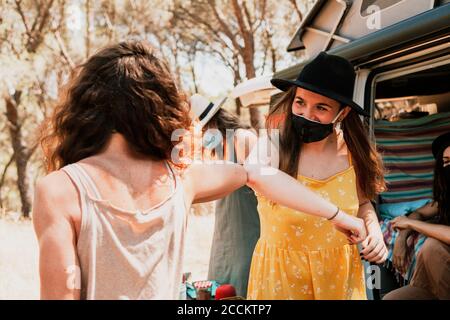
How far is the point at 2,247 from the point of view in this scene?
811cm

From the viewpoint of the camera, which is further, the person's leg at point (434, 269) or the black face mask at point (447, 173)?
the black face mask at point (447, 173)

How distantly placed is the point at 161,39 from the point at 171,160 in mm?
18351

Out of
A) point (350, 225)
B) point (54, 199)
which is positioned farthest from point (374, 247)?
point (54, 199)

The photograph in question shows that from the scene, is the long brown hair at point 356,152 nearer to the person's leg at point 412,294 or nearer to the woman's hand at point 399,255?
the person's leg at point 412,294

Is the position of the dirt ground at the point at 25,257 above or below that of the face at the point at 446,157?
below

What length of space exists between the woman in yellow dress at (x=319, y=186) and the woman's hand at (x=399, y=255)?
5.37 feet

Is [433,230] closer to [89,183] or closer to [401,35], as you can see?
[401,35]

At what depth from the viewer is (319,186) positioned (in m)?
2.32

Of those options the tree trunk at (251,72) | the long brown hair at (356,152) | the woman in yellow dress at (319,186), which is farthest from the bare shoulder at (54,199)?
the tree trunk at (251,72)

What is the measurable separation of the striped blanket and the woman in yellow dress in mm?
2670

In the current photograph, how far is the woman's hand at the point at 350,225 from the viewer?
1846 mm

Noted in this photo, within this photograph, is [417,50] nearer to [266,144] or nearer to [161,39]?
[266,144]

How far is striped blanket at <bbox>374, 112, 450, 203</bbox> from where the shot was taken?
16.7ft
